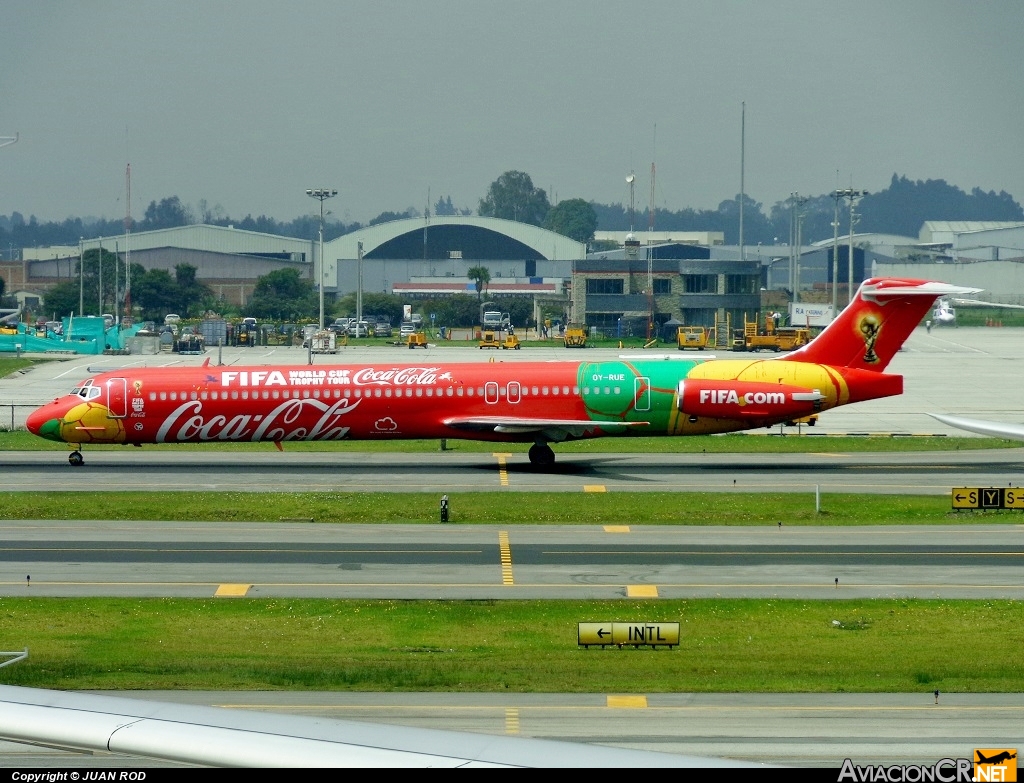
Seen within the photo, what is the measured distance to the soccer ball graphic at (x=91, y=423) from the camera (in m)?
52.1

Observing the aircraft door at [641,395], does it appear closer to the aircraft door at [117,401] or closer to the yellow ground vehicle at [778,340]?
the aircraft door at [117,401]

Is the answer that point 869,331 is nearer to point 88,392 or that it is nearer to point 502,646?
point 502,646

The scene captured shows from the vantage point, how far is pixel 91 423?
2053 inches

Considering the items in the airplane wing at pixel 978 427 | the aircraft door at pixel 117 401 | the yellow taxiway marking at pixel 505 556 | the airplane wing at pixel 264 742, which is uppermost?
the airplane wing at pixel 978 427

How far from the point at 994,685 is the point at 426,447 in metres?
37.9

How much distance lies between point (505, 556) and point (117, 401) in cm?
2323

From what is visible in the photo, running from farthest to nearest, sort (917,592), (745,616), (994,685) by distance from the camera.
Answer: (917,592) < (745,616) < (994,685)

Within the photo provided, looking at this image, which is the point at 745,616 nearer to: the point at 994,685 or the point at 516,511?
the point at 994,685

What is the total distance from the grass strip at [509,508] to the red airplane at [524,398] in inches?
246

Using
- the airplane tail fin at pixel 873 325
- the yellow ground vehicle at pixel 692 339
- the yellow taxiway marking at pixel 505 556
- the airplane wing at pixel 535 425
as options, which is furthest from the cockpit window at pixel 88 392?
the yellow ground vehicle at pixel 692 339

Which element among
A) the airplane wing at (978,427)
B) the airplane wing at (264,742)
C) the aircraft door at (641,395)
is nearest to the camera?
the airplane wing at (264,742)

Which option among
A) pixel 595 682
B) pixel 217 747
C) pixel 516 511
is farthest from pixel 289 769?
pixel 516 511

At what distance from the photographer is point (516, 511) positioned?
42.2 metres

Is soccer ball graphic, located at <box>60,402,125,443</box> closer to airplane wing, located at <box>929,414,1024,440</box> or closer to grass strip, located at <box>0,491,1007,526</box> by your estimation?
grass strip, located at <box>0,491,1007,526</box>
